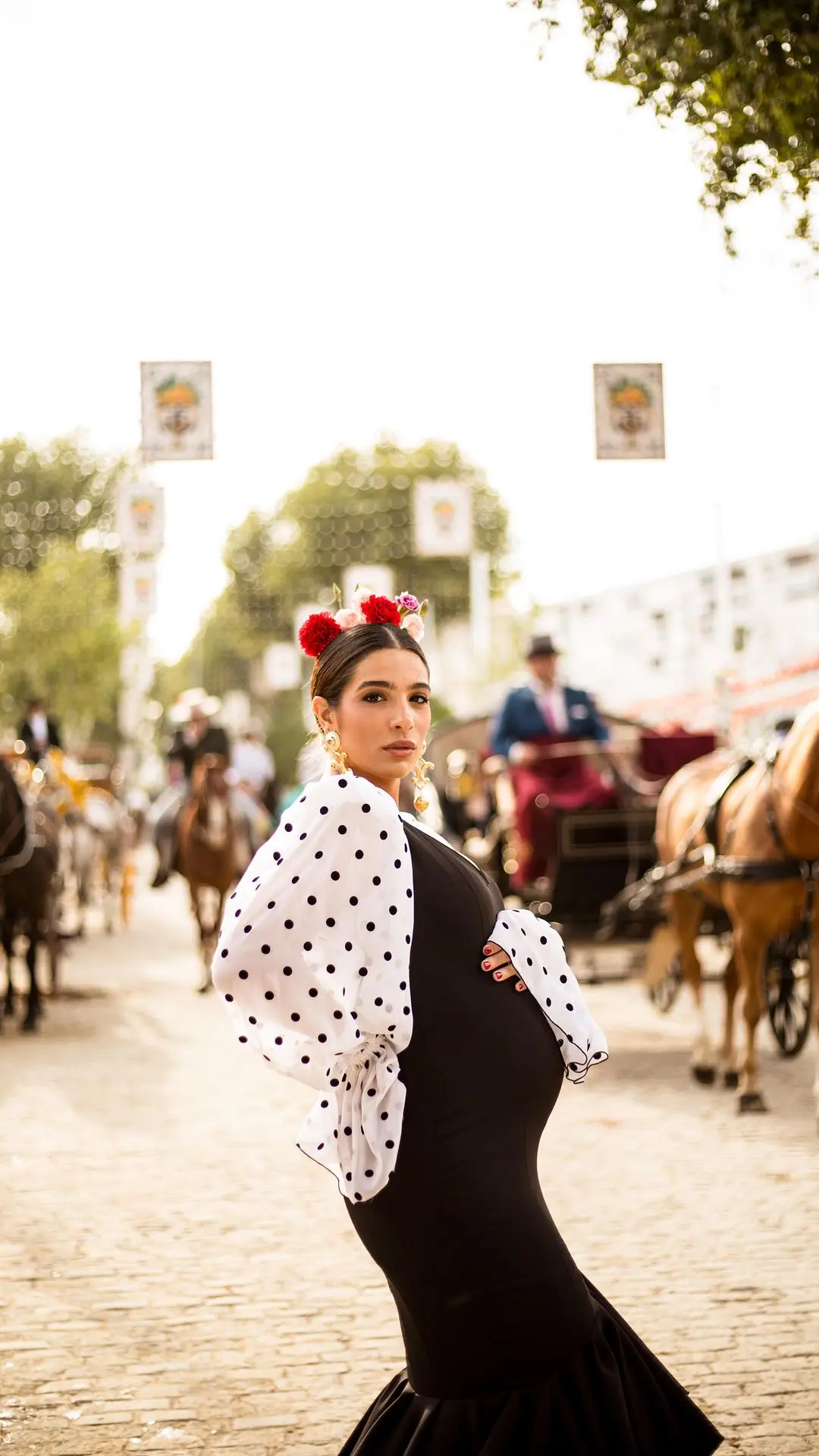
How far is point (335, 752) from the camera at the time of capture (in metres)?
3.37

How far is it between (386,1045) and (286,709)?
73.4m

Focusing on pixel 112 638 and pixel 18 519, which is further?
pixel 18 519

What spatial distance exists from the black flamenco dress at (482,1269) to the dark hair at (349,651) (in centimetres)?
41

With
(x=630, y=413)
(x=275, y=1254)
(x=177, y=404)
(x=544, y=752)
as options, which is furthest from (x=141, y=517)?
(x=275, y=1254)

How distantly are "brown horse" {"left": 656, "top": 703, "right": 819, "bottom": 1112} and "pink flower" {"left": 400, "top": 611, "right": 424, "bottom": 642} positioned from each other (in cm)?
575

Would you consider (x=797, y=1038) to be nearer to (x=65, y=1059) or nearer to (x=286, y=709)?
(x=65, y=1059)

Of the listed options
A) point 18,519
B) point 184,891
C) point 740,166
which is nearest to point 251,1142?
point 740,166

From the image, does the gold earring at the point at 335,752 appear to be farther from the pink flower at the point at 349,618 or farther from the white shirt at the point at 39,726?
the white shirt at the point at 39,726

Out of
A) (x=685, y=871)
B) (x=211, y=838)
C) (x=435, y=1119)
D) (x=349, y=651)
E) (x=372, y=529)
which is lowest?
(x=211, y=838)

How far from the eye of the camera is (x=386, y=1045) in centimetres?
305

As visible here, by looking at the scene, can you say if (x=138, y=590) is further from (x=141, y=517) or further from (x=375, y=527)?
(x=375, y=527)

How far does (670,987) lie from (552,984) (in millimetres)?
10063

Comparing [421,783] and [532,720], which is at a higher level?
[421,783]

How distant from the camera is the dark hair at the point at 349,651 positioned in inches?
132
